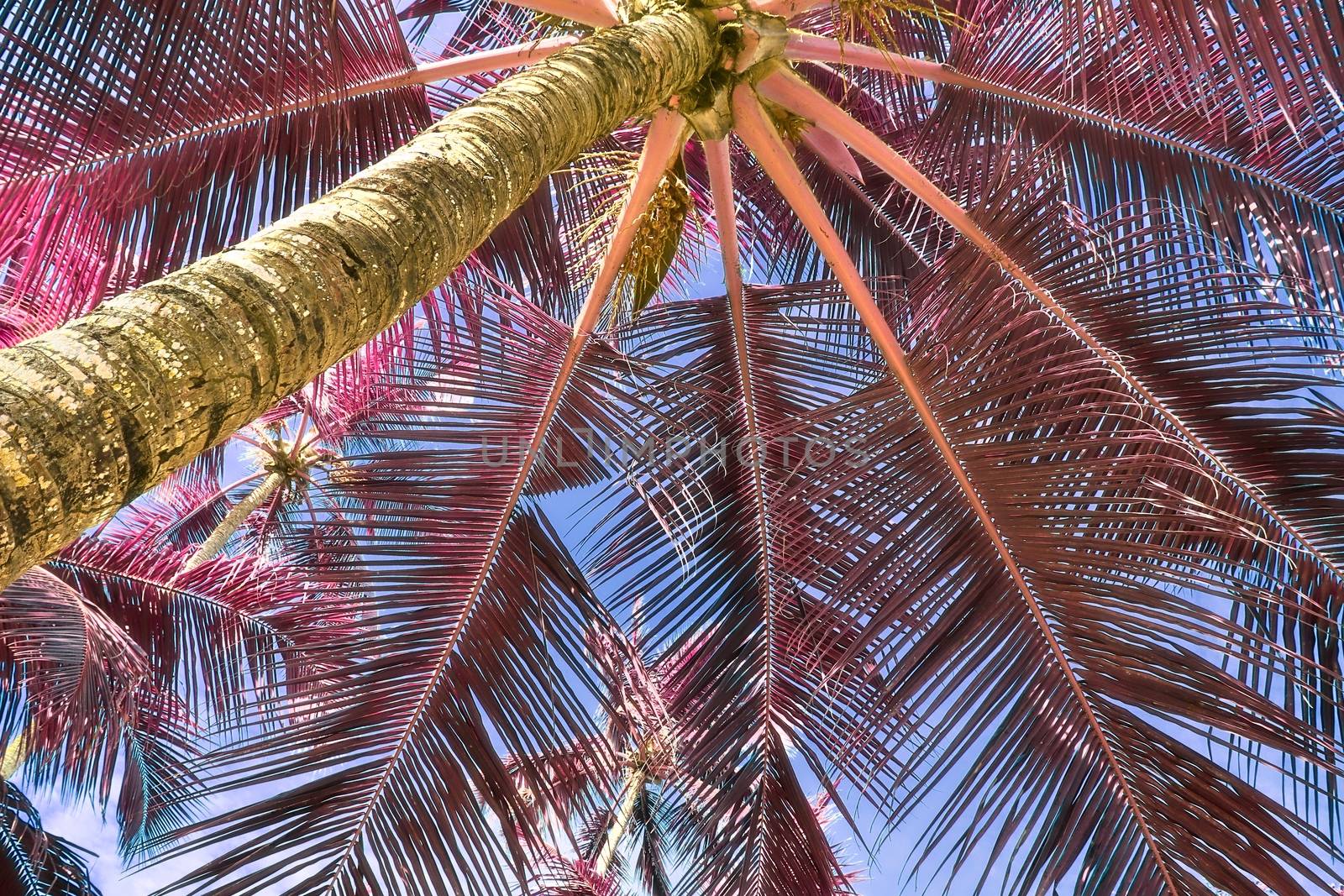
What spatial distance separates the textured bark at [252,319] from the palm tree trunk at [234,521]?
4.64 metres

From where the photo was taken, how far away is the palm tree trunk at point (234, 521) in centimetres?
666

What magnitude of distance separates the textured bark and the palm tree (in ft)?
0.14

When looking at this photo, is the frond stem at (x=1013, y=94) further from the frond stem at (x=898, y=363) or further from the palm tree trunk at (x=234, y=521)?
the palm tree trunk at (x=234, y=521)

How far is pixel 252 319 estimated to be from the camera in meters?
1.44

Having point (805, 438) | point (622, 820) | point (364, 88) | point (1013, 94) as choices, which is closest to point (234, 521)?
point (622, 820)

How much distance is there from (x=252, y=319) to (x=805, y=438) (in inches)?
101

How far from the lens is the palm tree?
2889 millimetres

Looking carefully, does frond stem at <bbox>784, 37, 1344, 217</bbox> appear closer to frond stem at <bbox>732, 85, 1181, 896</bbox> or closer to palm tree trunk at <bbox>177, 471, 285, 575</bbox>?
frond stem at <bbox>732, 85, 1181, 896</bbox>

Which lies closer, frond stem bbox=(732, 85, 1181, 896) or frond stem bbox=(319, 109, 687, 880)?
frond stem bbox=(732, 85, 1181, 896)

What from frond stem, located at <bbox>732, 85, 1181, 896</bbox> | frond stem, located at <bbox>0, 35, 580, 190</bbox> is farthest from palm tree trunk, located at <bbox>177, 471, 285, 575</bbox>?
frond stem, located at <bbox>732, 85, 1181, 896</bbox>

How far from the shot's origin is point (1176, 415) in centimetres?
354

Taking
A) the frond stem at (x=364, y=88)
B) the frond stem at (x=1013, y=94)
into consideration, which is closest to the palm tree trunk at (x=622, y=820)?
the frond stem at (x=364, y=88)

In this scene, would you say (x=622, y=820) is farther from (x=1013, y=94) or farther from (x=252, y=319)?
(x=252, y=319)

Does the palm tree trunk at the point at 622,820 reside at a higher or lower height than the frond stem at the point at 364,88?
lower
